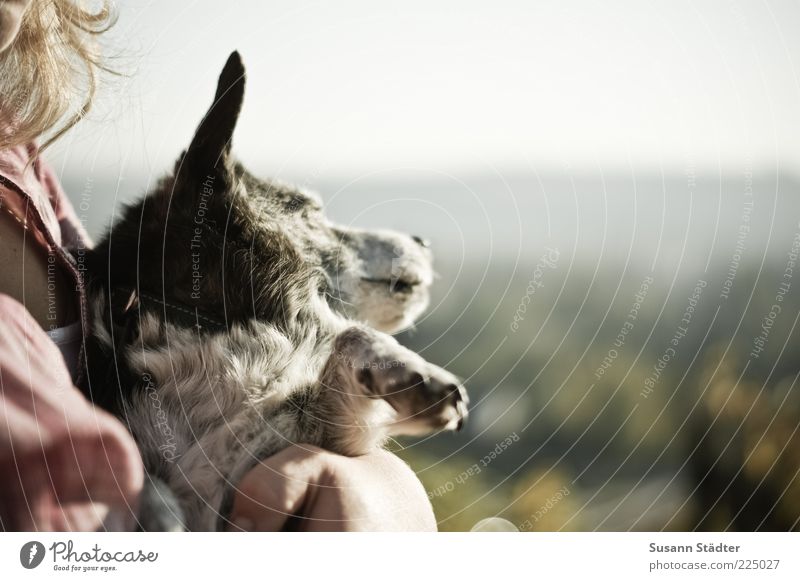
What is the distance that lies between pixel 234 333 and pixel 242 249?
136mm

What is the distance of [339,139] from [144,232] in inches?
13.3

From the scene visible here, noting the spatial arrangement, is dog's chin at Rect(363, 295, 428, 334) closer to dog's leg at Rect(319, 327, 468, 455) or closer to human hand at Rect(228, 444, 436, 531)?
dog's leg at Rect(319, 327, 468, 455)

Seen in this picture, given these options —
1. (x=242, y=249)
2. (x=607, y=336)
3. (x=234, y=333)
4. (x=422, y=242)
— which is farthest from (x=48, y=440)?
(x=607, y=336)

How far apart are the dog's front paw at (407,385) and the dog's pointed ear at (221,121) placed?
1.17 ft

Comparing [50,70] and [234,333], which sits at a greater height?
[50,70]

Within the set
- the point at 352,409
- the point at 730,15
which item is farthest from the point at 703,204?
the point at 352,409

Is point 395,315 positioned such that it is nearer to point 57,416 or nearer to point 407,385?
point 407,385

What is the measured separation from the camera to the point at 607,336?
126 centimetres

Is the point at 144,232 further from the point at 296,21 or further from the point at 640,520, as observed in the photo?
the point at 640,520

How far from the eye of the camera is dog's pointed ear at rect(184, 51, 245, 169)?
1041 mm

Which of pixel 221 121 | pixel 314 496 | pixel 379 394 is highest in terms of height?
pixel 221 121

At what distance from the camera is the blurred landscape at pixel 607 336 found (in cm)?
120

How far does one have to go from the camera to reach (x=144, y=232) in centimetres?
111

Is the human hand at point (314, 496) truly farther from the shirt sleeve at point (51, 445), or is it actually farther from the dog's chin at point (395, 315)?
the dog's chin at point (395, 315)
